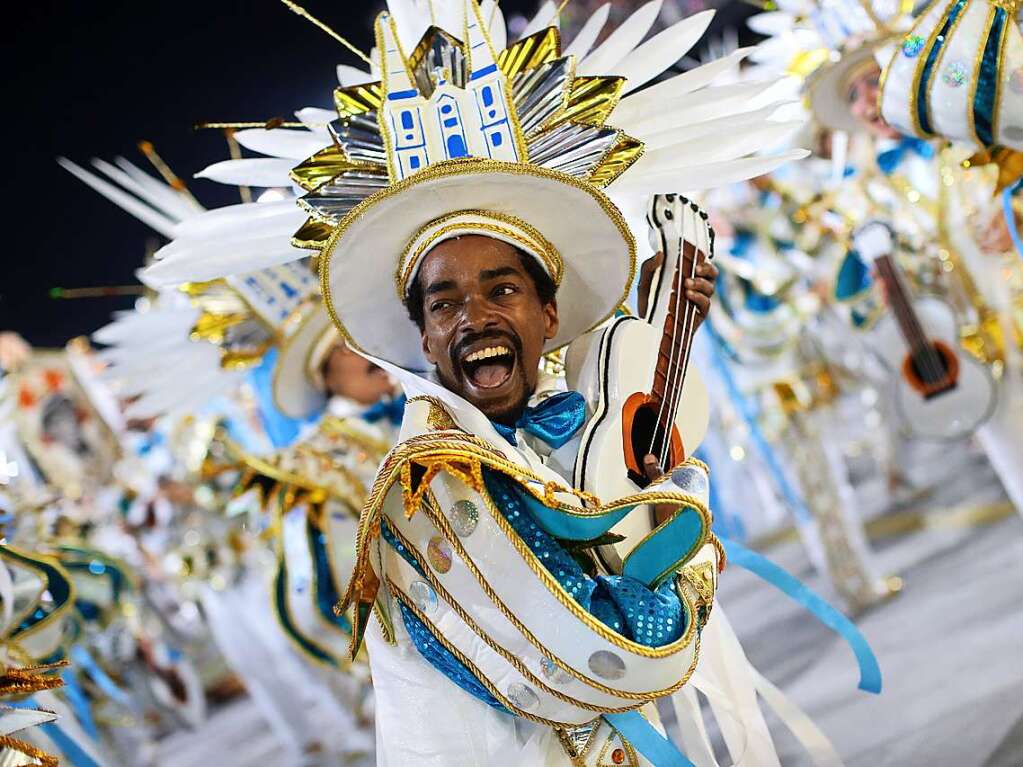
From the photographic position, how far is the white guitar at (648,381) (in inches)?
73.2

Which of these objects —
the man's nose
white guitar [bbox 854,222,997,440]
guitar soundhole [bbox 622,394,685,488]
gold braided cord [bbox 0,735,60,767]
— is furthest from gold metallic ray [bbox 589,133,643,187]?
white guitar [bbox 854,222,997,440]

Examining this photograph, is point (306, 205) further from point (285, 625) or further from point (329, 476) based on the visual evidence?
point (285, 625)

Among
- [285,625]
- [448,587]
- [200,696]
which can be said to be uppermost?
[448,587]

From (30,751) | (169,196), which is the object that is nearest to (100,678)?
(169,196)

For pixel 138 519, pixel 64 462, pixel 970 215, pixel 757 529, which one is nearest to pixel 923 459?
pixel 757 529

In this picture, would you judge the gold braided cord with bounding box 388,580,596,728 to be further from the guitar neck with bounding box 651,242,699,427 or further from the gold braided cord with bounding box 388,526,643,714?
the guitar neck with bounding box 651,242,699,427

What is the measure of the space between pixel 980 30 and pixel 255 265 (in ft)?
6.16

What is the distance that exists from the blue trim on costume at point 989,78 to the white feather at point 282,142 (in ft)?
5.45

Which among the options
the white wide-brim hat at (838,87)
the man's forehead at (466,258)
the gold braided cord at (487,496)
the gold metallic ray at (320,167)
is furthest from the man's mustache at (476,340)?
the white wide-brim hat at (838,87)

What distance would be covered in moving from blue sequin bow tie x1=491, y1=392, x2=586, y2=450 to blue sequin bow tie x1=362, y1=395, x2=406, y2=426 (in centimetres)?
196

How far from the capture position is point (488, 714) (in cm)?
182

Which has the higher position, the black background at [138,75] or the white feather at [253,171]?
the black background at [138,75]

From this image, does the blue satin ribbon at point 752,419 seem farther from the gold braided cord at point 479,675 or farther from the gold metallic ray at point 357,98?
the gold braided cord at point 479,675

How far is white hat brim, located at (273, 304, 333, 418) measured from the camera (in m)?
3.74
